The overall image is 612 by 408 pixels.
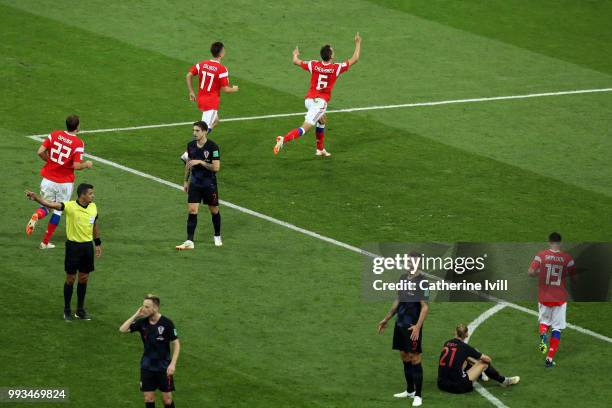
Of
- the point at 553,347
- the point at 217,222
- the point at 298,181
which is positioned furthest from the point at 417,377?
the point at 298,181

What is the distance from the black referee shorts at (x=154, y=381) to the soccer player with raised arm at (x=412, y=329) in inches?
133

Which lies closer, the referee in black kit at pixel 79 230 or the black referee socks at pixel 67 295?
the referee in black kit at pixel 79 230

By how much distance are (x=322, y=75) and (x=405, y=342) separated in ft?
34.3

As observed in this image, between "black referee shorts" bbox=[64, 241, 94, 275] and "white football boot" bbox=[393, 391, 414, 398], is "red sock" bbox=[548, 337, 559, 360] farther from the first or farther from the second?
"black referee shorts" bbox=[64, 241, 94, 275]

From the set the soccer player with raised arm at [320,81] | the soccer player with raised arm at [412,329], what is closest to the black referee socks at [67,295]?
the soccer player with raised arm at [412,329]

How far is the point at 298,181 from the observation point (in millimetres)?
26312

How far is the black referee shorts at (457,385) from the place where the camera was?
18.4 metres

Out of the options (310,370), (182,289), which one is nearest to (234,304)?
(182,289)

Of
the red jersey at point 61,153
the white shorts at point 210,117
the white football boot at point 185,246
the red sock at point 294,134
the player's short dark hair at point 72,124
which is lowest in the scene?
the white football boot at point 185,246

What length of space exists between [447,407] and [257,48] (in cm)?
1799

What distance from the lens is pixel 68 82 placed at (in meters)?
31.2

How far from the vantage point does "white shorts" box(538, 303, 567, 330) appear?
1962cm

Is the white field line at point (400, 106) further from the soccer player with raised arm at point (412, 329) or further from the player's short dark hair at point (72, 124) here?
the soccer player with raised arm at point (412, 329)

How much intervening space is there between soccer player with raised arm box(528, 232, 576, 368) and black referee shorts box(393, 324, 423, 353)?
8.89 ft
